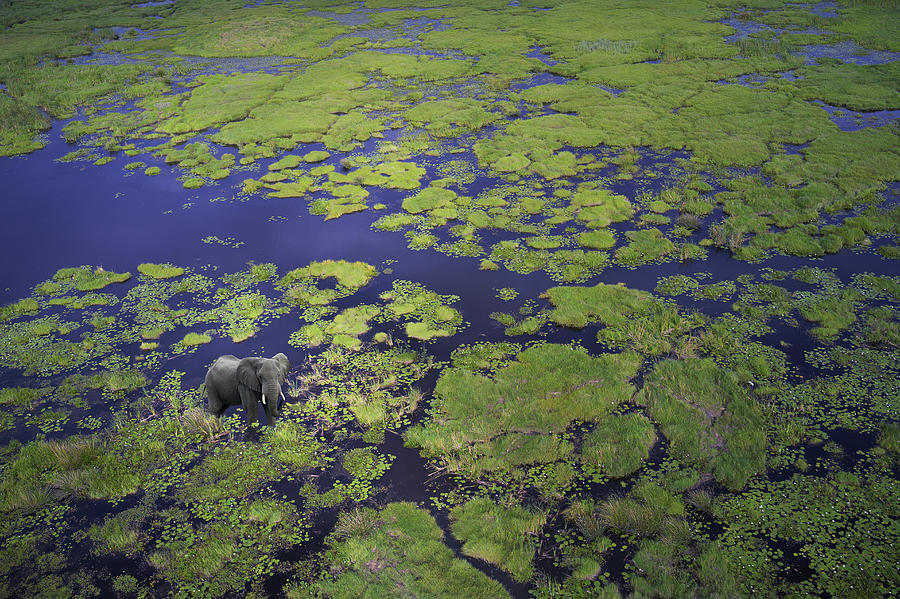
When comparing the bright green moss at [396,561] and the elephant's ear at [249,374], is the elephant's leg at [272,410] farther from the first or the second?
the bright green moss at [396,561]

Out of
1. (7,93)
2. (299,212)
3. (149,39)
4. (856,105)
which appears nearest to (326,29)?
(149,39)

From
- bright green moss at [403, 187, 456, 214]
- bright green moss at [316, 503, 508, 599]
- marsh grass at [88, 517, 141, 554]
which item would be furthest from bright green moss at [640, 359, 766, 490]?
bright green moss at [403, 187, 456, 214]

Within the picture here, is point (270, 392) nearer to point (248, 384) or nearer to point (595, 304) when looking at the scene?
point (248, 384)

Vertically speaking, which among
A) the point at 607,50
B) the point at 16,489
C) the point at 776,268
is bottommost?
the point at 776,268

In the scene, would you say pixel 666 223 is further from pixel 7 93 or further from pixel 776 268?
pixel 7 93

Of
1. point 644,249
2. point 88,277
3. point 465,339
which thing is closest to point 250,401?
point 465,339

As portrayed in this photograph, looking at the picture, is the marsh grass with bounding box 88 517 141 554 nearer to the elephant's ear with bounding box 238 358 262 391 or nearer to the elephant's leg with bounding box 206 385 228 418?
the elephant's leg with bounding box 206 385 228 418

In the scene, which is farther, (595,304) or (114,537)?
(595,304)

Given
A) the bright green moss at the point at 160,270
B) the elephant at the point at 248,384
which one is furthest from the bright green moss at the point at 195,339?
the bright green moss at the point at 160,270
